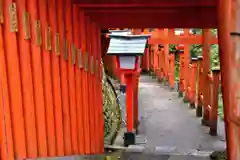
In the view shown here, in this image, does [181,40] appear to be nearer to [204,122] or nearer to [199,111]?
[199,111]

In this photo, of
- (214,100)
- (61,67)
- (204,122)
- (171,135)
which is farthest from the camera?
(204,122)

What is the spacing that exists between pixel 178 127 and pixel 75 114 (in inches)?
191

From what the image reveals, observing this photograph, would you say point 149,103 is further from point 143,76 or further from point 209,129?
point 143,76

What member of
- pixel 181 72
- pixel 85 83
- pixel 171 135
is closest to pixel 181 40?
pixel 181 72

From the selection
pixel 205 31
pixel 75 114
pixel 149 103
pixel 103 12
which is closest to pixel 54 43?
pixel 75 114

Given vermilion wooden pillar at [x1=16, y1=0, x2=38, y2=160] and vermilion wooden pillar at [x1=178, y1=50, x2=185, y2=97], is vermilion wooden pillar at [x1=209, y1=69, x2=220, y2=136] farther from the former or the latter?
vermilion wooden pillar at [x1=16, y1=0, x2=38, y2=160]

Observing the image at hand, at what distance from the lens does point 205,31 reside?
7.26 meters

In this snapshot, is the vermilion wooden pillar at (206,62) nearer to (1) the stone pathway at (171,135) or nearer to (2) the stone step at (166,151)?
(1) the stone pathway at (171,135)

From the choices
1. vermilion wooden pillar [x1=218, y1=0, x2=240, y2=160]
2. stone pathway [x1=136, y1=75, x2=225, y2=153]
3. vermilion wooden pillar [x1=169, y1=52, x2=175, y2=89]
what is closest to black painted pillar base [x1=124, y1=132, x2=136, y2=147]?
stone pathway [x1=136, y1=75, x2=225, y2=153]

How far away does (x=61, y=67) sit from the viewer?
2885mm

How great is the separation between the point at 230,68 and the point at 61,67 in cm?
192

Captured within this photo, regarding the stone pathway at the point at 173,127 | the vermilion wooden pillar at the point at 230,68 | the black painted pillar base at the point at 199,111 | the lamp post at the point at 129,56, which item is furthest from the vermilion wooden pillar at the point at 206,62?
the vermilion wooden pillar at the point at 230,68

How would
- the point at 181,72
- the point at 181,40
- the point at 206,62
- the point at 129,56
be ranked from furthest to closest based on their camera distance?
1. the point at 181,72
2. the point at 181,40
3. the point at 206,62
4. the point at 129,56

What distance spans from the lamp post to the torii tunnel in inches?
71.9
